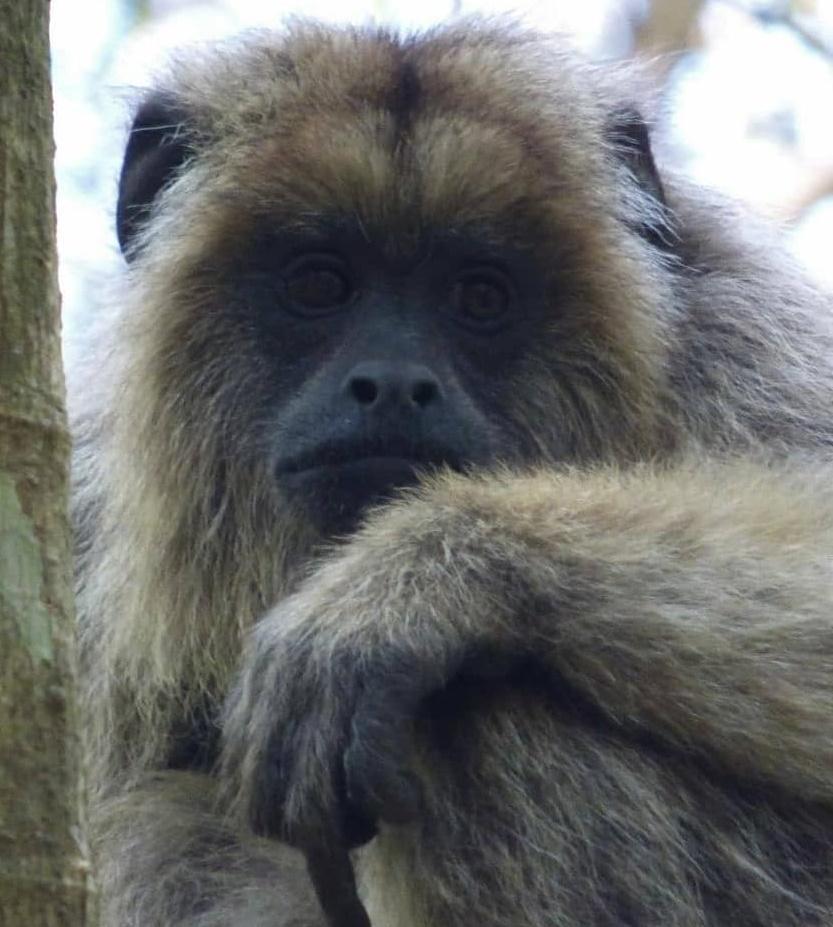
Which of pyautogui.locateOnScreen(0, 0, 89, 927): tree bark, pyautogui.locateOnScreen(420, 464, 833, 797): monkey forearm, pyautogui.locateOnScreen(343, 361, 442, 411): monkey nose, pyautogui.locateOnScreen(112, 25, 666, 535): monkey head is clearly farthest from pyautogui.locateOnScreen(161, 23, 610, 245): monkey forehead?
pyautogui.locateOnScreen(0, 0, 89, 927): tree bark

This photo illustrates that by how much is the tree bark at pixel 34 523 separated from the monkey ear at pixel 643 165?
8.35ft

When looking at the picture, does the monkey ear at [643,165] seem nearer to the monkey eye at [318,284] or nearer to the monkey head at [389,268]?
the monkey head at [389,268]

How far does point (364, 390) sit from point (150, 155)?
3.98 ft

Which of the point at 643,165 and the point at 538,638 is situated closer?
the point at 538,638

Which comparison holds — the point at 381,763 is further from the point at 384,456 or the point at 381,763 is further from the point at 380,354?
the point at 380,354

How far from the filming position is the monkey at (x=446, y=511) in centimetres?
365

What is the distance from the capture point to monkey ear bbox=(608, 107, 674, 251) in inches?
196

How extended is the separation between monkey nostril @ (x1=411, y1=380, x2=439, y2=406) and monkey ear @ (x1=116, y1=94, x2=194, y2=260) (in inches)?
45.9

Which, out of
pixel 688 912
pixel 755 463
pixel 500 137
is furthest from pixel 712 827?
pixel 500 137

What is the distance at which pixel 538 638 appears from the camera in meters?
3.72

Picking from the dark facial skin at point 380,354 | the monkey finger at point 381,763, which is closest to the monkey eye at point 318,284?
the dark facial skin at point 380,354

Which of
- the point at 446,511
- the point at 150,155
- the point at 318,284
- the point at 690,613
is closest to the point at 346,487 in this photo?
the point at 446,511

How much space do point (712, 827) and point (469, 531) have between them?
839 millimetres

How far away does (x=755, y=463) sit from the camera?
182 inches
